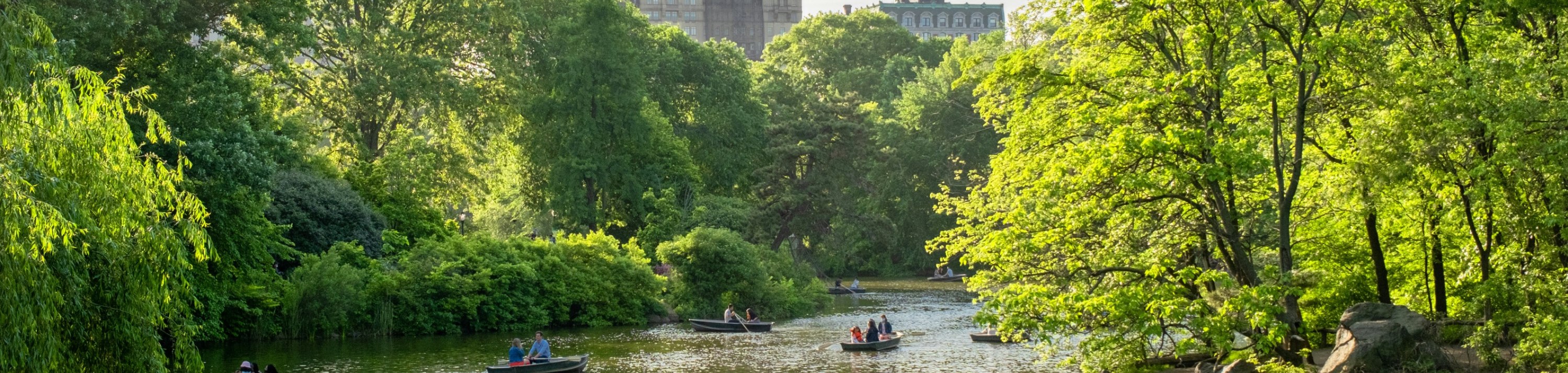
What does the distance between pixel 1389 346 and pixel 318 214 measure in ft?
98.2

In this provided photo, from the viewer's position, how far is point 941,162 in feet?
234

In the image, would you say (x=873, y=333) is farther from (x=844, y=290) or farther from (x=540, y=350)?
(x=844, y=290)

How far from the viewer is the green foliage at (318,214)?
3919cm

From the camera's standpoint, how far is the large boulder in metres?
19.7

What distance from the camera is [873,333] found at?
35.1 meters

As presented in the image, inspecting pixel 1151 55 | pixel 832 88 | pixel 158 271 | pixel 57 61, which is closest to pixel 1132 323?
pixel 1151 55

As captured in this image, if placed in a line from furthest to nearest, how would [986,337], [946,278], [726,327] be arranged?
[946,278], [726,327], [986,337]

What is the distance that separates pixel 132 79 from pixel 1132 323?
80.2ft

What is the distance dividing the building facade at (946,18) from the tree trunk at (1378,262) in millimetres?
152276

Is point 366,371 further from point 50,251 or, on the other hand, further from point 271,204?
point 50,251

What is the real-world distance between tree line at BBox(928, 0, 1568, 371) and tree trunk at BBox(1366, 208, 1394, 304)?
43mm

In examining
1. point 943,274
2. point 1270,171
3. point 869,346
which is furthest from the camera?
point 943,274

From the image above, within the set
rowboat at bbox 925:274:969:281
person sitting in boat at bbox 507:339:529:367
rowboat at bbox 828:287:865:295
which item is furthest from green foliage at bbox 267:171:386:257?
rowboat at bbox 925:274:969:281

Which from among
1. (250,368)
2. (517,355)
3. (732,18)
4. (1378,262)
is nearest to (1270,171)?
(1378,262)
